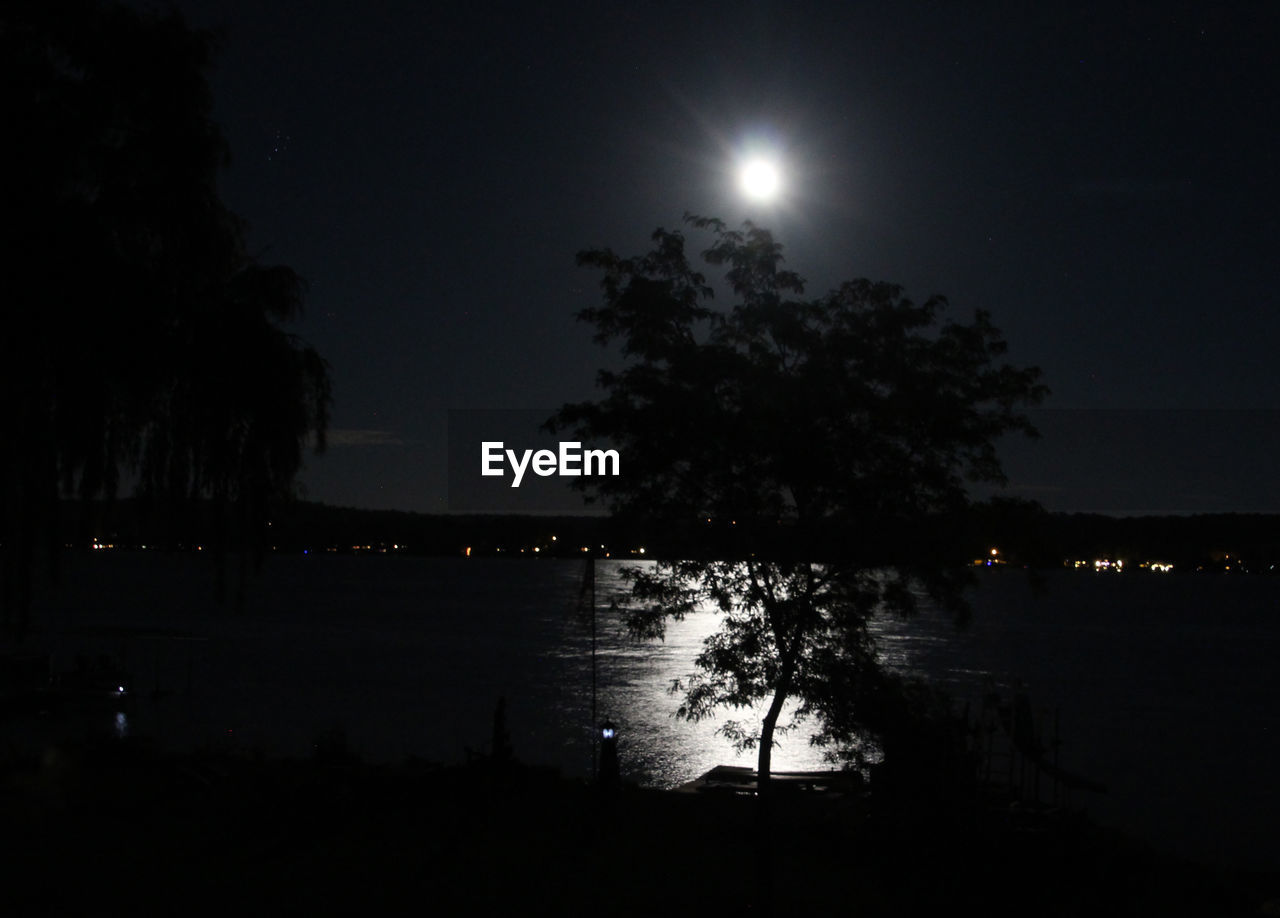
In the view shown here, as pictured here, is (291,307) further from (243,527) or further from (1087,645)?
(1087,645)

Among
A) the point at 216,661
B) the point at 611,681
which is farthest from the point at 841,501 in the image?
the point at 216,661

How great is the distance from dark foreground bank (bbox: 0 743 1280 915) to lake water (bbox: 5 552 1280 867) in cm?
281

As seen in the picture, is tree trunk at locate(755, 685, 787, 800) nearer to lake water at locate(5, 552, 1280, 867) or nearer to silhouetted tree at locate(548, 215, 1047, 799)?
silhouetted tree at locate(548, 215, 1047, 799)

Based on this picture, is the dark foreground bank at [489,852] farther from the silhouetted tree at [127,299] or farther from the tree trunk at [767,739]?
the silhouetted tree at [127,299]

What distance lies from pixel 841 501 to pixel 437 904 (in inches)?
237

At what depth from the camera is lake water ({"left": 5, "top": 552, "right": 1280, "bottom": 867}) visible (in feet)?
135

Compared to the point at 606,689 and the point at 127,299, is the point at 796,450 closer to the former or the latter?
the point at 127,299

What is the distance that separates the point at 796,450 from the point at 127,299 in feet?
20.9

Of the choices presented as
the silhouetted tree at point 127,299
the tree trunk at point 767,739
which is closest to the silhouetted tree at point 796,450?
the tree trunk at point 767,739

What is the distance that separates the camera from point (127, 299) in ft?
21.2

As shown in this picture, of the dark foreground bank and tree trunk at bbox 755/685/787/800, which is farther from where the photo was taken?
tree trunk at bbox 755/685/787/800

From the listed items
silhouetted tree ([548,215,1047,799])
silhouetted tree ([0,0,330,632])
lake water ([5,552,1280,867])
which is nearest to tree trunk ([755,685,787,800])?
silhouetted tree ([548,215,1047,799])

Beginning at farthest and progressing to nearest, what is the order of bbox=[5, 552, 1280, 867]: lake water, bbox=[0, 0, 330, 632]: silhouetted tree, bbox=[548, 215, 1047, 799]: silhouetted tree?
bbox=[5, 552, 1280, 867]: lake water, bbox=[548, 215, 1047, 799]: silhouetted tree, bbox=[0, 0, 330, 632]: silhouetted tree

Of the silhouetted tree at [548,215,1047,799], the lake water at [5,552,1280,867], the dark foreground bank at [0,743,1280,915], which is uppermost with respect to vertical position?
the silhouetted tree at [548,215,1047,799]
